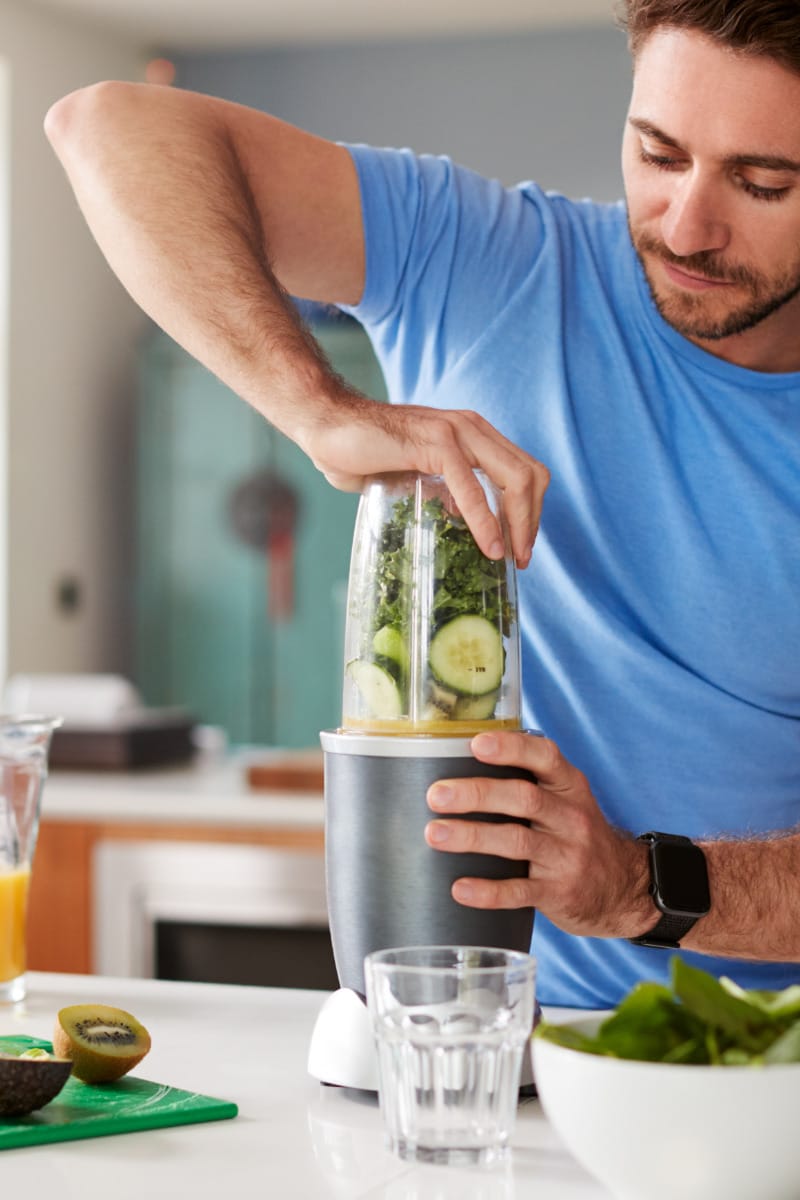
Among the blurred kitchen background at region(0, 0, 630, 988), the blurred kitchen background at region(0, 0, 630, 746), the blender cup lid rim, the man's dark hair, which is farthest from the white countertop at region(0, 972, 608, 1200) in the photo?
the blurred kitchen background at region(0, 0, 630, 746)

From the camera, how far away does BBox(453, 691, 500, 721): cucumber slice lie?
107 centimetres

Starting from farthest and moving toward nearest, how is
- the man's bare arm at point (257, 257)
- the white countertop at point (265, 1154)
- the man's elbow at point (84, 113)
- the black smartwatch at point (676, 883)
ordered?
the man's elbow at point (84, 113) → the black smartwatch at point (676, 883) → the man's bare arm at point (257, 257) → the white countertop at point (265, 1154)

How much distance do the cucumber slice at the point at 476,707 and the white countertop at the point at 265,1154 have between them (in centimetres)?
26

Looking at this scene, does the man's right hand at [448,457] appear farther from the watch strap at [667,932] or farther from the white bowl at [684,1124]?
the white bowl at [684,1124]

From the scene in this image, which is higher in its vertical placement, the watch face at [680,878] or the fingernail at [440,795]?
the fingernail at [440,795]

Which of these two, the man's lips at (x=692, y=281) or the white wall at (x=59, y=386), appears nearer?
the man's lips at (x=692, y=281)

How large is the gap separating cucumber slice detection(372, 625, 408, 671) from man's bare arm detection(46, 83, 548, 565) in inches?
3.5

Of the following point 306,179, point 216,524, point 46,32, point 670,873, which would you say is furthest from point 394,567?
point 46,32

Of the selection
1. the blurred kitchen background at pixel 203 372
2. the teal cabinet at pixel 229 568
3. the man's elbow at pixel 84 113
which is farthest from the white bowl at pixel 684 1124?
the teal cabinet at pixel 229 568

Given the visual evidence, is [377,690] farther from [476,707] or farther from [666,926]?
[666,926]

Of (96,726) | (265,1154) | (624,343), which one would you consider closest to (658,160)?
(624,343)

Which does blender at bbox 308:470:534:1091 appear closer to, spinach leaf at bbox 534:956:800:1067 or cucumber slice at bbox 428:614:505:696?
cucumber slice at bbox 428:614:505:696

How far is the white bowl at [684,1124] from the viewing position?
2.30 feet

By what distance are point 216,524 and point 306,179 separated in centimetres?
352
